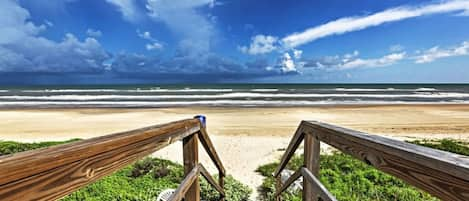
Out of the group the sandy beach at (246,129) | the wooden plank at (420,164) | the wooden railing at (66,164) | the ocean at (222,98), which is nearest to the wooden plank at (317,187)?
the wooden plank at (420,164)

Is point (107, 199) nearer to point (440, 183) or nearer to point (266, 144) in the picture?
point (440, 183)

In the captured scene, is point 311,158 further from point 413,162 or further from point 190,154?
point 413,162

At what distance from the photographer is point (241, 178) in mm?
5754

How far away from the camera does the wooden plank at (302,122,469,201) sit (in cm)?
74

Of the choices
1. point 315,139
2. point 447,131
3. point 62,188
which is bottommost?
point 447,131

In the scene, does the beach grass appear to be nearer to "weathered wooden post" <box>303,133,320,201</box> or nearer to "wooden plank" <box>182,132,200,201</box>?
"weathered wooden post" <box>303,133,320,201</box>

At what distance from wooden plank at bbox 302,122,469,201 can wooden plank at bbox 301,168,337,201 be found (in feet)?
1.22

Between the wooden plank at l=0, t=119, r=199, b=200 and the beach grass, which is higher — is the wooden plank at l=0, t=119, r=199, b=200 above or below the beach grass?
above

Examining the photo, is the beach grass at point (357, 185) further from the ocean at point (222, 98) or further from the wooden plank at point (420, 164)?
the ocean at point (222, 98)

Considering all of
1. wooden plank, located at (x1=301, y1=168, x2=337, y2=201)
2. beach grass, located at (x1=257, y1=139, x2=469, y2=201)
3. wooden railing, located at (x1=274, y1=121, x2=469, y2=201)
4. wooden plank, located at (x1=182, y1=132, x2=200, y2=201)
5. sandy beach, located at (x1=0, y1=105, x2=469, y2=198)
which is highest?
wooden railing, located at (x1=274, y1=121, x2=469, y2=201)

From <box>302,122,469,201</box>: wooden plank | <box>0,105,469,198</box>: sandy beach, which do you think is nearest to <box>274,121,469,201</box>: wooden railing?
<box>302,122,469,201</box>: wooden plank

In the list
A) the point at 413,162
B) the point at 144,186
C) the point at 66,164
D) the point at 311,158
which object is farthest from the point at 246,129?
the point at 66,164

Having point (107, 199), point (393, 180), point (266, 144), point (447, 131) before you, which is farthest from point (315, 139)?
A: point (447, 131)

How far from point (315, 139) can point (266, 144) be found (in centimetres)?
718
